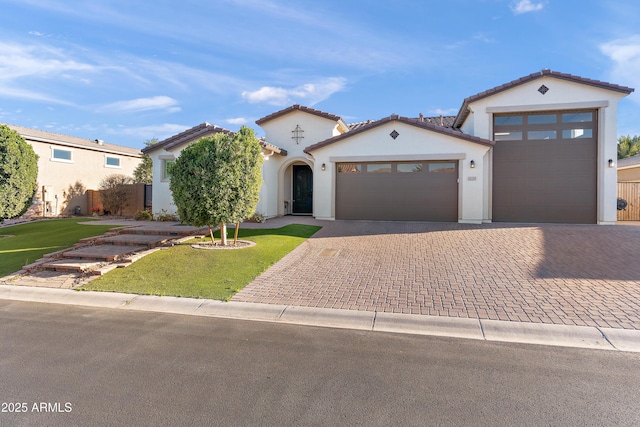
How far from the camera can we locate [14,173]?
12.7m

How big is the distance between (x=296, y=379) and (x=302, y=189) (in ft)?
49.1

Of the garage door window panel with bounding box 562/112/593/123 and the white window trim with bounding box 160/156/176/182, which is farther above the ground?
the garage door window panel with bounding box 562/112/593/123

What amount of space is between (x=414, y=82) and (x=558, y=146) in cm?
695

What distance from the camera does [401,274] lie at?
748cm

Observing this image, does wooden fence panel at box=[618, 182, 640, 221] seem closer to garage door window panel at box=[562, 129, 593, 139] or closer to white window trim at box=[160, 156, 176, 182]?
garage door window panel at box=[562, 129, 593, 139]

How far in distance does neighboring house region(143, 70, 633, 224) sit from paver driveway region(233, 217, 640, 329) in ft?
9.29

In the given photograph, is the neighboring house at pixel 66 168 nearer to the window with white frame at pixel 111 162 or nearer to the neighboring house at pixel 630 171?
the window with white frame at pixel 111 162

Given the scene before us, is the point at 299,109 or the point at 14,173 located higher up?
the point at 299,109

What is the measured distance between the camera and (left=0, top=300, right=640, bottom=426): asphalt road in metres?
2.92

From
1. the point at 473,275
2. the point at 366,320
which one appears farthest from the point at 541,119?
the point at 366,320

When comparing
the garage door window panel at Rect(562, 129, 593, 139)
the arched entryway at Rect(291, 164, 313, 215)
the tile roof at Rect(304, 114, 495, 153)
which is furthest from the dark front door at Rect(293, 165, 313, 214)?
the garage door window panel at Rect(562, 129, 593, 139)

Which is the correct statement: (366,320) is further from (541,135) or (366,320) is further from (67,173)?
(67,173)

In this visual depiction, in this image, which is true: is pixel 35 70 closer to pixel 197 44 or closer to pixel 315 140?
pixel 197 44

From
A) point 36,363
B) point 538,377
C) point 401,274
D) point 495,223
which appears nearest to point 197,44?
point 401,274
